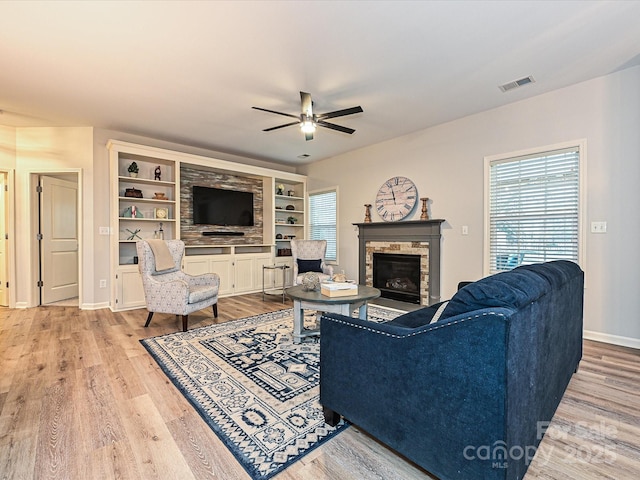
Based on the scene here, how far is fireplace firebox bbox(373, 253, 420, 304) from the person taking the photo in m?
4.54

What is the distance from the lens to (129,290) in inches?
169

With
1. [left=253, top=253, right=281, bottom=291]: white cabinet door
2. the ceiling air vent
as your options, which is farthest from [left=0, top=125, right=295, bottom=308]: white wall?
the ceiling air vent

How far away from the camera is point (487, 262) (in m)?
3.78

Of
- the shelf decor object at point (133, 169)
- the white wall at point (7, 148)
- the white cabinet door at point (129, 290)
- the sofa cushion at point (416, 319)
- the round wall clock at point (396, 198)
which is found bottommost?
the white cabinet door at point (129, 290)

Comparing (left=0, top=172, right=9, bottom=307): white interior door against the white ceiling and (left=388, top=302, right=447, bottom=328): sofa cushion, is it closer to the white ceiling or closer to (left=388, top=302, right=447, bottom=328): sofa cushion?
the white ceiling

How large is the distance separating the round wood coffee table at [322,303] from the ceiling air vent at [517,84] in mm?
2587

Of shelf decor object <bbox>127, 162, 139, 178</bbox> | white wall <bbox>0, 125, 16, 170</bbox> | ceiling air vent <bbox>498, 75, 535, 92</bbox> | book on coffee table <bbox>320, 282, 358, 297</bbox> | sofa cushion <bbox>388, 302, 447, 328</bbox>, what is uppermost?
ceiling air vent <bbox>498, 75, 535, 92</bbox>

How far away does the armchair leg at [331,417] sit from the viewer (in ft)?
5.37

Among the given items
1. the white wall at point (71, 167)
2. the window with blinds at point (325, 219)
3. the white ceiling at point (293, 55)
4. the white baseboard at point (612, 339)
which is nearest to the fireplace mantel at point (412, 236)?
the window with blinds at point (325, 219)

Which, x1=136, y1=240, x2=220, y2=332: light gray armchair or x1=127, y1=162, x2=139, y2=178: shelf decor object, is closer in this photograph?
x1=136, y1=240, x2=220, y2=332: light gray armchair

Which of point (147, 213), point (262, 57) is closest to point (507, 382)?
point (262, 57)

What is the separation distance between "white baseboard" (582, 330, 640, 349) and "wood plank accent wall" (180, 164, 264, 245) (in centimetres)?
510

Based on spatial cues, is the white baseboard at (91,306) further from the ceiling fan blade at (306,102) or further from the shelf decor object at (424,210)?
the shelf decor object at (424,210)

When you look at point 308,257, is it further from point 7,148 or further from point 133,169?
point 7,148
